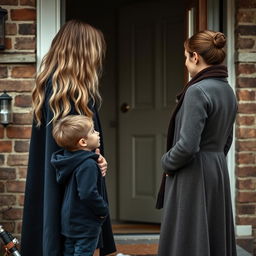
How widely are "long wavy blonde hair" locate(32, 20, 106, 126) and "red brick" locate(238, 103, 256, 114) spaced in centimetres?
187

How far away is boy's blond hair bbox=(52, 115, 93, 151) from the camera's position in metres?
2.88

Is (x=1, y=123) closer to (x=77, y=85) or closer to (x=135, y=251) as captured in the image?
(x=135, y=251)

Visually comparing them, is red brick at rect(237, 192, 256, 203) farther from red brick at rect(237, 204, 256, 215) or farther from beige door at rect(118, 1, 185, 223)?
beige door at rect(118, 1, 185, 223)

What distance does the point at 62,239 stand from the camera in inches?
118

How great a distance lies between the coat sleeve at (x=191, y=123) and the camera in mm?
3131

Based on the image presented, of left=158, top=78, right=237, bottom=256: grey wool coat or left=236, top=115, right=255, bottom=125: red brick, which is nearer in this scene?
left=158, top=78, right=237, bottom=256: grey wool coat

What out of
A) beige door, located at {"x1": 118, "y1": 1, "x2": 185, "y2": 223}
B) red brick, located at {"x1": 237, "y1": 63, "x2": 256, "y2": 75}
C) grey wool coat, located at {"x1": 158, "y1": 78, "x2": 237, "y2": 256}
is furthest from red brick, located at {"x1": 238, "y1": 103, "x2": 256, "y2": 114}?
grey wool coat, located at {"x1": 158, "y1": 78, "x2": 237, "y2": 256}

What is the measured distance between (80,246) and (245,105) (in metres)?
2.27

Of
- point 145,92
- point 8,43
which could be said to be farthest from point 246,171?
point 8,43

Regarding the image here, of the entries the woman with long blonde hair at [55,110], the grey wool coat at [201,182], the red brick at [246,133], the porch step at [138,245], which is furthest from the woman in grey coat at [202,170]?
the red brick at [246,133]

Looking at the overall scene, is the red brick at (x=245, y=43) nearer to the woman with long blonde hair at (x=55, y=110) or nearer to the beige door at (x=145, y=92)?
the beige door at (x=145, y=92)

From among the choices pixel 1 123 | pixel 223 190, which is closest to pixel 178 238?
pixel 223 190

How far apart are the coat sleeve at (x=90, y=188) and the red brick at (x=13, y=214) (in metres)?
1.91

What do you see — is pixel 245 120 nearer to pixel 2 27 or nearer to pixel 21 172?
pixel 21 172
